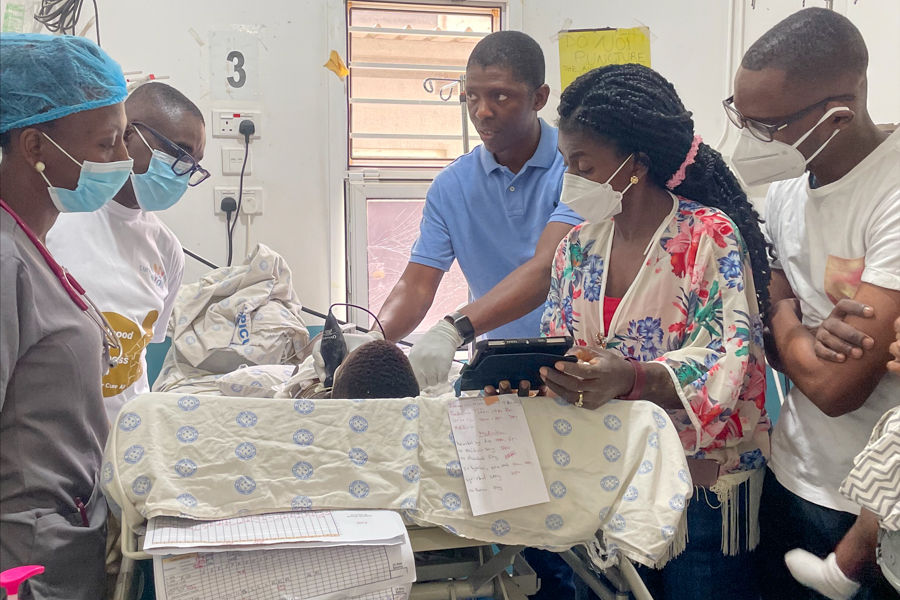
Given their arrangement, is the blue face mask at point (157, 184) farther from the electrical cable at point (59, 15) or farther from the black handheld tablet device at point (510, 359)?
the electrical cable at point (59, 15)

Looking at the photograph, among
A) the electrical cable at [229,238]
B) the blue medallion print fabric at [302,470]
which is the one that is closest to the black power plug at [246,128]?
the electrical cable at [229,238]

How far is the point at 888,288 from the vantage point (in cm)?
117

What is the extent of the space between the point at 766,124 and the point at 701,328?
1.41 ft

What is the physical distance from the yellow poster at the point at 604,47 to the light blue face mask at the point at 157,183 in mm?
1657

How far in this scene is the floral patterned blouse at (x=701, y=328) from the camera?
1.23m

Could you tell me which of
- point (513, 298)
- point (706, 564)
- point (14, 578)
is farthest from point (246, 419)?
point (706, 564)

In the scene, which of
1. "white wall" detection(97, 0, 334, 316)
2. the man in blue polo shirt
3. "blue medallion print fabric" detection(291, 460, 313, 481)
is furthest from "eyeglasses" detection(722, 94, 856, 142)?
"white wall" detection(97, 0, 334, 316)

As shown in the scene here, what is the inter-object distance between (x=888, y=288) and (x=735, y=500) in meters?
0.46

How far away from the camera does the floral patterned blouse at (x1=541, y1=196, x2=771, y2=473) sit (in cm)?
123

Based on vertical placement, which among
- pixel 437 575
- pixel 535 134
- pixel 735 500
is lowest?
pixel 437 575

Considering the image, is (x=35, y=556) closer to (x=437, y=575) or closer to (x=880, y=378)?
(x=437, y=575)

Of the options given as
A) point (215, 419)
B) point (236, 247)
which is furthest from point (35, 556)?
point (236, 247)

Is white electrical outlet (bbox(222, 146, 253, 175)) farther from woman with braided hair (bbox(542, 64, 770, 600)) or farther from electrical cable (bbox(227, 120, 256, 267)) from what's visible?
woman with braided hair (bbox(542, 64, 770, 600))

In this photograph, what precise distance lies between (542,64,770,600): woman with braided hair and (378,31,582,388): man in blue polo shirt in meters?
0.38
